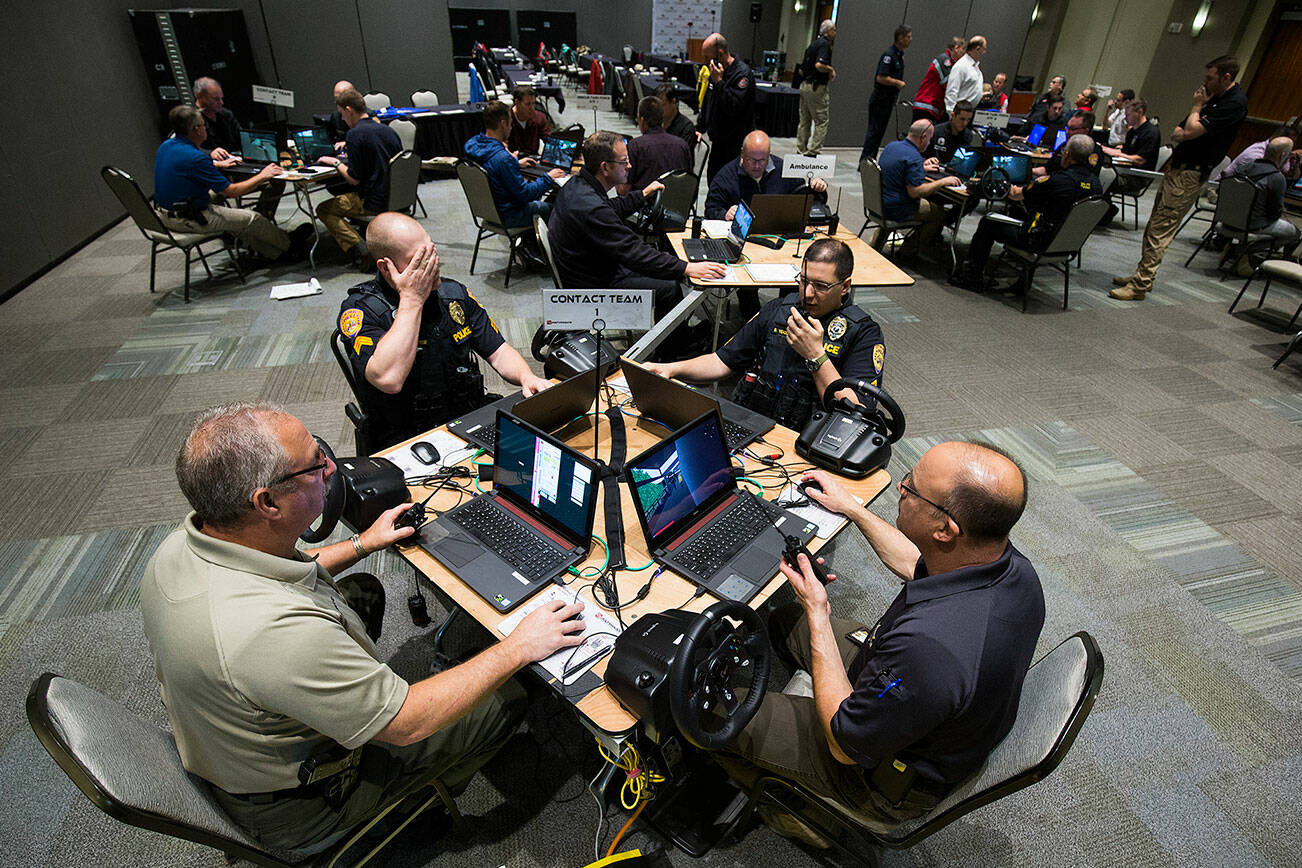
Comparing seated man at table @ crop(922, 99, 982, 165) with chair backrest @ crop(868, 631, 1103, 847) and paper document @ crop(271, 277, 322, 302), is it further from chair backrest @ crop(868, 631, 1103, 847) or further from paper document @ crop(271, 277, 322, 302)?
chair backrest @ crop(868, 631, 1103, 847)

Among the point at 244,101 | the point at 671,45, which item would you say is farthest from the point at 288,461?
the point at 671,45

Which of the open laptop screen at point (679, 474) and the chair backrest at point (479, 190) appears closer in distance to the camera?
the open laptop screen at point (679, 474)

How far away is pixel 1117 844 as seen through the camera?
193 centimetres

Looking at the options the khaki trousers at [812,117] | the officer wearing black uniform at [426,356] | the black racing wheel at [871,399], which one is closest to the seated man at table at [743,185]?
the officer wearing black uniform at [426,356]

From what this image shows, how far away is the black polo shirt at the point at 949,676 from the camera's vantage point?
1.26 m

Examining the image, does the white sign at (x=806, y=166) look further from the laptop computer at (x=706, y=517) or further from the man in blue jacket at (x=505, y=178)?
the laptop computer at (x=706, y=517)

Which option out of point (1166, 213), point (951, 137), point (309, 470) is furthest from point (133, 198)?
point (1166, 213)

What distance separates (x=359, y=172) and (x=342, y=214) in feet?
1.85

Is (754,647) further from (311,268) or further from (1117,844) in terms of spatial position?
(311,268)

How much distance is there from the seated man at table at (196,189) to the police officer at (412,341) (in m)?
3.49

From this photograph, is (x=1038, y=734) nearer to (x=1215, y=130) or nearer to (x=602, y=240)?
(x=602, y=240)

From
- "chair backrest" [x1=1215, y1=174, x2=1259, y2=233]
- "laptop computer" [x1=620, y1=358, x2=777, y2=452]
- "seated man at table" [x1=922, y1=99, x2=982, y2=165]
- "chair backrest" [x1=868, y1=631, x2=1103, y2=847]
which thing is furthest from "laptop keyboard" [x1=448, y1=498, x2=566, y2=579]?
"chair backrest" [x1=1215, y1=174, x2=1259, y2=233]

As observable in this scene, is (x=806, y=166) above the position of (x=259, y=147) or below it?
above

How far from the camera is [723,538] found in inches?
71.0
